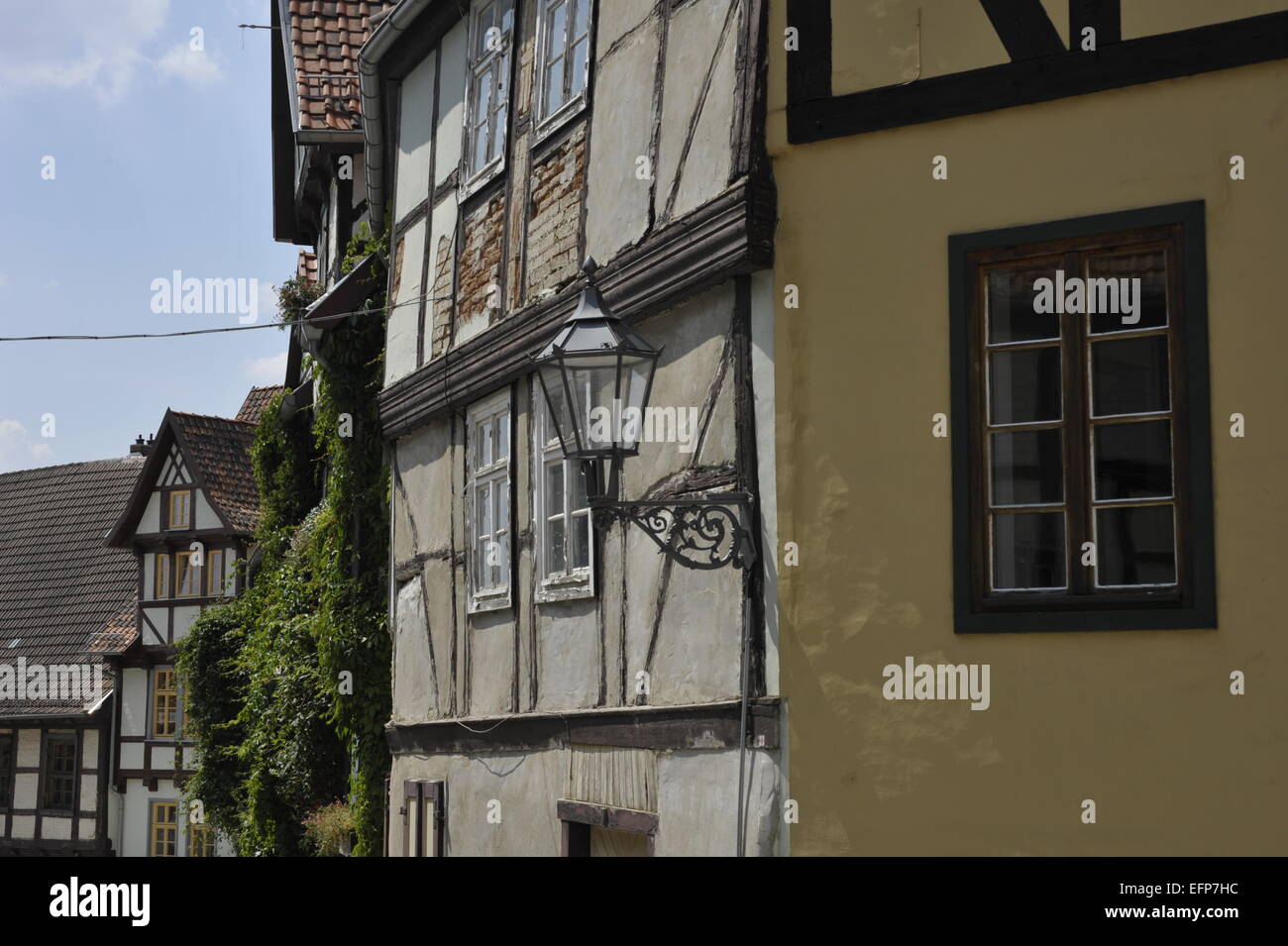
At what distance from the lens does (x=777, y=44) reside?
7.20 metres

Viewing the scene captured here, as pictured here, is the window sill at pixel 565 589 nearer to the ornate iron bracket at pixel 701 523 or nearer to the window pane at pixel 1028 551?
the ornate iron bracket at pixel 701 523

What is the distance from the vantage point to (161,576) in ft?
103

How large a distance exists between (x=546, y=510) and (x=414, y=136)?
14.0 feet

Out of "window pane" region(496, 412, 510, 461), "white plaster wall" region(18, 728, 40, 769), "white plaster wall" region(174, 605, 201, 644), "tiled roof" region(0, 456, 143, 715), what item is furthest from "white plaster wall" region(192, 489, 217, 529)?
"window pane" region(496, 412, 510, 461)

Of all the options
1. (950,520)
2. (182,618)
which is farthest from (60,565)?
(950,520)

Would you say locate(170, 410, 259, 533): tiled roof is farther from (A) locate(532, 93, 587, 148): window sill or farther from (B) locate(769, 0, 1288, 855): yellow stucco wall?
(B) locate(769, 0, 1288, 855): yellow stucco wall

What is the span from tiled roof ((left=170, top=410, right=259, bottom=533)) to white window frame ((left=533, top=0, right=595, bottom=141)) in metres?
21.0

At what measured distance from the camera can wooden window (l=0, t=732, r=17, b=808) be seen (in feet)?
107

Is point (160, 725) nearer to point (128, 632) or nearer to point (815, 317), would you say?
point (128, 632)

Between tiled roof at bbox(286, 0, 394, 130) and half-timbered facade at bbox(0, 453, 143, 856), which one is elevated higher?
tiled roof at bbox(286, 0, 394, 130)

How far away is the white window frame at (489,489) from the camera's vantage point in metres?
10.1

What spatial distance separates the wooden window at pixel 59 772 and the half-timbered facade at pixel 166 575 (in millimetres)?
1341

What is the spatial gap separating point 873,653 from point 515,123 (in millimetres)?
4935
